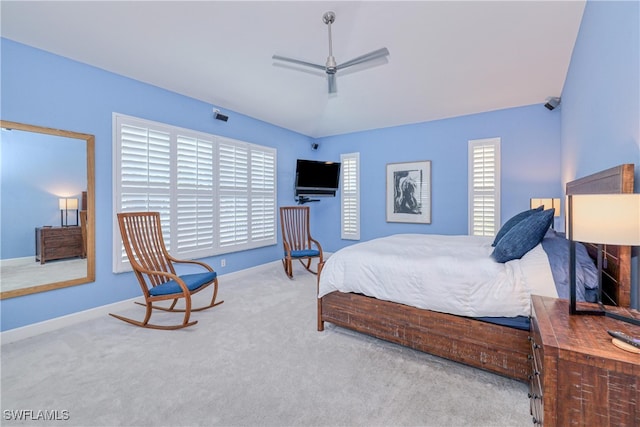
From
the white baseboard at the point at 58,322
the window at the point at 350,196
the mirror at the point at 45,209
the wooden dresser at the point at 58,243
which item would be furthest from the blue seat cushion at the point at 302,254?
the wooden dresser at the point at 58,243

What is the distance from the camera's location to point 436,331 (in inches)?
82.0

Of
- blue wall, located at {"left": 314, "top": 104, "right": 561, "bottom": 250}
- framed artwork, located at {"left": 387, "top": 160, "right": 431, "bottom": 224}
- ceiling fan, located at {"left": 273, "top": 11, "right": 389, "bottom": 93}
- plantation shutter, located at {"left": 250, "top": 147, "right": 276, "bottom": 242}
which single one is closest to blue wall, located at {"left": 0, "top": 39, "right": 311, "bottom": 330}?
plantation shutter, located at {"left": 250, "top": 147, "right": 276, "bottom": 242}

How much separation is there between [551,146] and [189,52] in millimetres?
5009

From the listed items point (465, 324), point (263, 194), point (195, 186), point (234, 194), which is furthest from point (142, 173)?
point (465, 324)

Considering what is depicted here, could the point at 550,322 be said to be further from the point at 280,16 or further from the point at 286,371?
the point at 280,16

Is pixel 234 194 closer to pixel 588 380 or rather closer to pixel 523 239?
pixel 523 239

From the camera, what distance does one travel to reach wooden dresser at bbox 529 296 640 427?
3.10 ft

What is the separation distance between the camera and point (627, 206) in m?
1.12

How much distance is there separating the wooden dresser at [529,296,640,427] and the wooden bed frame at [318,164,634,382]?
0.56 metres

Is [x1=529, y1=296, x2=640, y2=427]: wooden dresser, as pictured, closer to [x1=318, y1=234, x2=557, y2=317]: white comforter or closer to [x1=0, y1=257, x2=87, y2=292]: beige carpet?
[x1=318, y1=234, x2=557, y2=317]: white comforter

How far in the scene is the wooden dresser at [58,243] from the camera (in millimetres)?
2861

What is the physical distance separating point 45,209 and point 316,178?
3.85 meters

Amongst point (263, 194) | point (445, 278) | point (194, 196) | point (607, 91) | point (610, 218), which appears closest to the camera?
point (610, 218)

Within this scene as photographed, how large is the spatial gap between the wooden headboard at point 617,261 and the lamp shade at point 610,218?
450 mm
